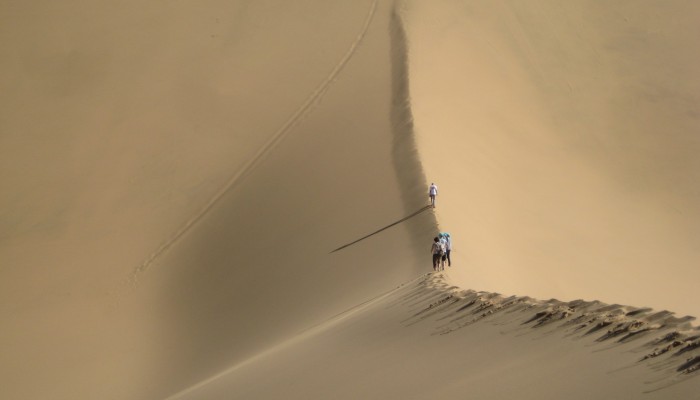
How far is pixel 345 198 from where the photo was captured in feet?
51.9

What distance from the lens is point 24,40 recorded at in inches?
949

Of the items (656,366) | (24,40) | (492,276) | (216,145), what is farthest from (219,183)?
(656,366)

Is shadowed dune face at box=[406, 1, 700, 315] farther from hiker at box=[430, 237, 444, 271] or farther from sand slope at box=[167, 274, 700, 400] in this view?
sand slope at box=[167, 274, 700, 400]

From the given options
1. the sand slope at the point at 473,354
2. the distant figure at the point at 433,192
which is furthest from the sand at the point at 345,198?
the distant figure at the point at 433,192

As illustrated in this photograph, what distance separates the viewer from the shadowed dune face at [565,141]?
14.0 metres

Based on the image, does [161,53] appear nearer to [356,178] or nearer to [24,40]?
[24,40]

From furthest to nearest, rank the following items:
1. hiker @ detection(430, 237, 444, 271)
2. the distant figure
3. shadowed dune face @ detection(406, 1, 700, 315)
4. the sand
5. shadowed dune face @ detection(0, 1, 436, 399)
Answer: shadowed dune face @ detection(406, 1, 700, 315), the distant figure, shadowed dune face @ detection(0, 1, 436, 399), hiker @ detection(430, 237, 444, 271), the sand

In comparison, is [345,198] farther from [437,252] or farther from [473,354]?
[473,354]

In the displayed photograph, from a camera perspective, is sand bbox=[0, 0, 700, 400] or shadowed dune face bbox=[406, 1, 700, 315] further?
shadowed dune face bbox=[406, 1, 700, 315]

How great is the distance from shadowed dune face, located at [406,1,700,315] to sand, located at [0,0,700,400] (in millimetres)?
67

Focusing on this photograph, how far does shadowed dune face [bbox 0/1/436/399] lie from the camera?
1342cm

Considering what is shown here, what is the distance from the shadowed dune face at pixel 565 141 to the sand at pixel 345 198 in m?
0.07

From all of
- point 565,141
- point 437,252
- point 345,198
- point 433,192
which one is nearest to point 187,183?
point 345,198

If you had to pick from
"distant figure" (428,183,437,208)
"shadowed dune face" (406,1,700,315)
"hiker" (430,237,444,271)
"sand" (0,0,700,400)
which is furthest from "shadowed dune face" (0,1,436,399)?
"shadowed dune face" (406,1,700,315)
